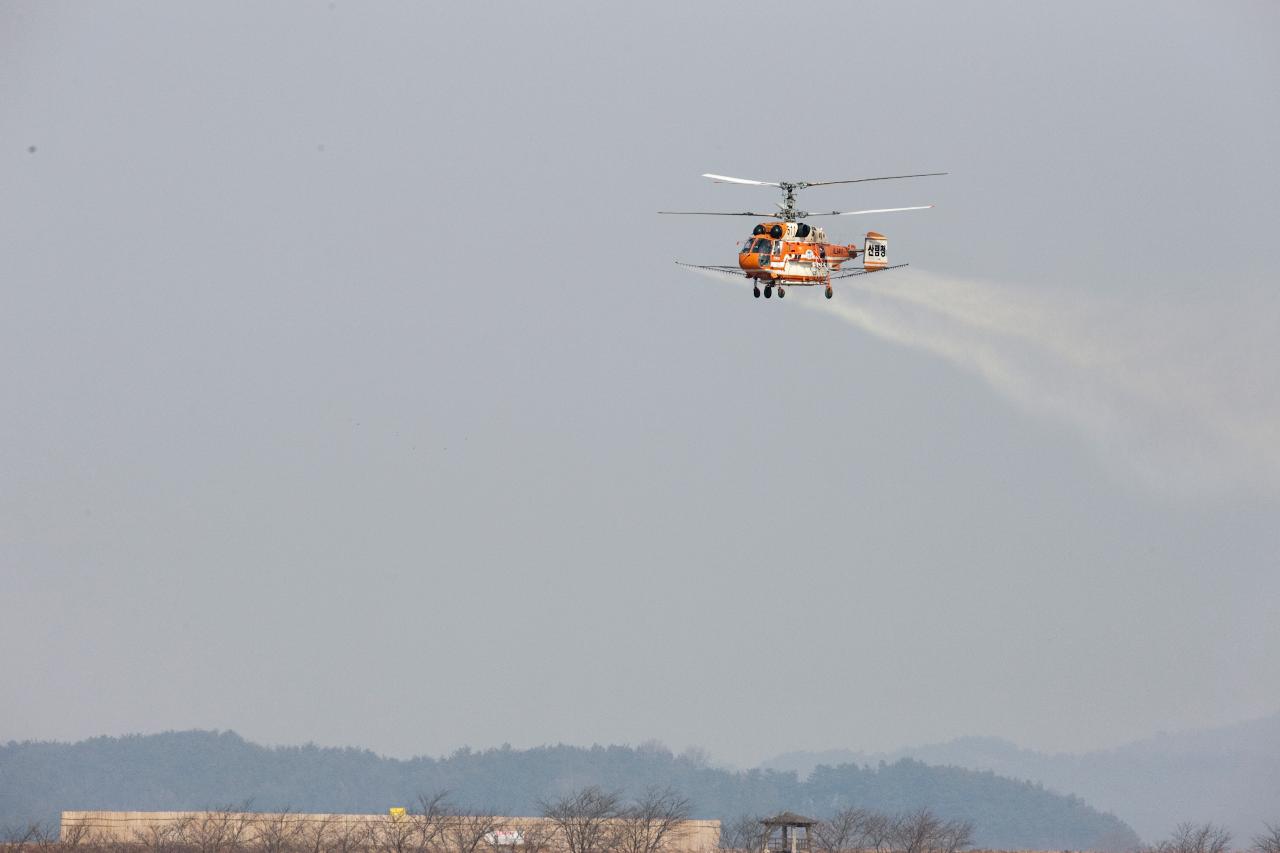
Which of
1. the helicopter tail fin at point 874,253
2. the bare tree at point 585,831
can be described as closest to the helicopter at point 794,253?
the helicopter tail fin at point 874,253

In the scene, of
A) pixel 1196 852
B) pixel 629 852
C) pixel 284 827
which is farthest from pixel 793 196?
pixel 1196 852

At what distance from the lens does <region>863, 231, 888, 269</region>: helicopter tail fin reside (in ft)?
333

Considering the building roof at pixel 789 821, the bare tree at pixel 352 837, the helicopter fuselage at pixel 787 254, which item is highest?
the helicopter fuselage at pixel 787 254

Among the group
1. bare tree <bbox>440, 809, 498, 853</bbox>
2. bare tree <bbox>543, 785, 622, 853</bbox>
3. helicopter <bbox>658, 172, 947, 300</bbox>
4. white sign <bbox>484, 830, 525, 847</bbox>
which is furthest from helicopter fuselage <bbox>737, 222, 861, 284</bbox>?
white sign <bbox>484, 830, 525, 847</bbox>

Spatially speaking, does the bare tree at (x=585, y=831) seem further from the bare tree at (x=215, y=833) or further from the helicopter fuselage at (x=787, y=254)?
the helicopter fuselage at (x=787, y=254)

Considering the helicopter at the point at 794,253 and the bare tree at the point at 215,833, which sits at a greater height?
the helicopter at the point at 794,253

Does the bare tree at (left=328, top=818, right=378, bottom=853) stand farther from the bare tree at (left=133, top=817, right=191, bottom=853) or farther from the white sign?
the bare tree at (left=133, top=817, right=191, bottom=853)

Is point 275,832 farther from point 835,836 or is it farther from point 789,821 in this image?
point 789,821

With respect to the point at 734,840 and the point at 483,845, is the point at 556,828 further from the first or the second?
the point at 734,840

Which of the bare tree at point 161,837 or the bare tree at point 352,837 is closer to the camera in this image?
the bare tree at point 352,837

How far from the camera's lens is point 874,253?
10175cm

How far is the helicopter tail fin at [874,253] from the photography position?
333 ft

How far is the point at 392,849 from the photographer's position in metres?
146

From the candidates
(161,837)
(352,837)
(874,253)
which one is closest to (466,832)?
(352,837)
